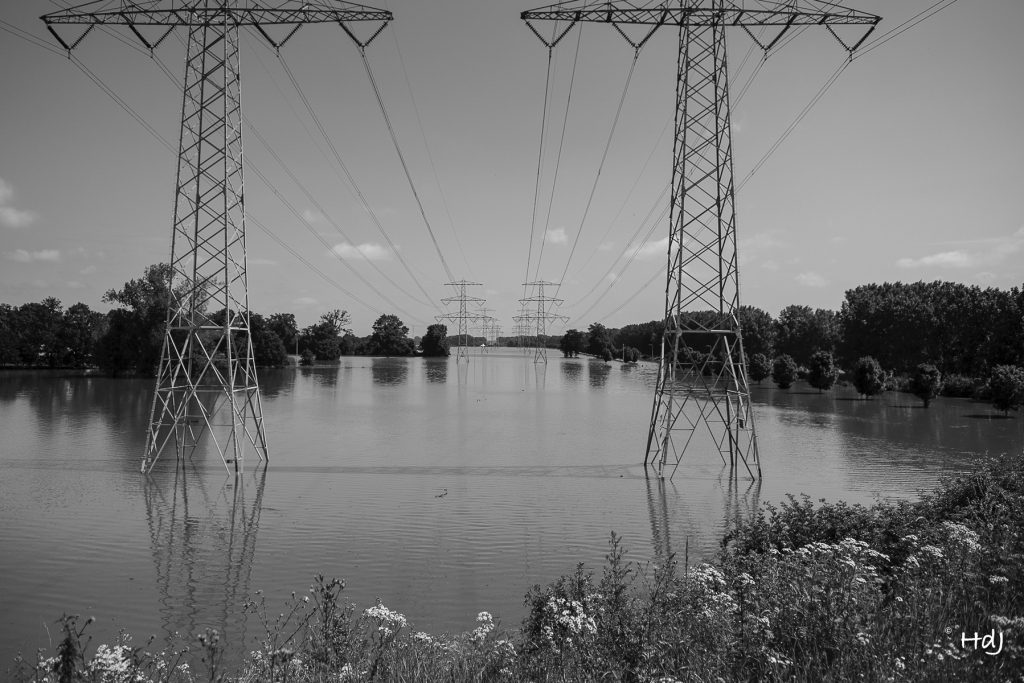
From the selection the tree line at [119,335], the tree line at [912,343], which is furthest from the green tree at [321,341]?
the tree line at [912,343]

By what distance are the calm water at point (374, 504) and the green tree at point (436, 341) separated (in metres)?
132

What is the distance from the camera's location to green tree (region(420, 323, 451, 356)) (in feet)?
572

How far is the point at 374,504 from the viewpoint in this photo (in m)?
19.1

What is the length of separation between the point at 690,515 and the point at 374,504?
329 inches

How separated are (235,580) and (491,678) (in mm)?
8370

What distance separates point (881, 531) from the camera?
35.6 ft

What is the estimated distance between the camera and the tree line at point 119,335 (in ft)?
246

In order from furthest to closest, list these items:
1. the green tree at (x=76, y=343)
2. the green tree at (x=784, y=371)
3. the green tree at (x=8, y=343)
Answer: the green tree at (x=76, y=343)
the green tree at (x=8, y=343)
the green tree at (x=784, y=371)

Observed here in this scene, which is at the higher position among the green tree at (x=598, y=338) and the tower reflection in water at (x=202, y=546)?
the green tree at (x=598, y=338)

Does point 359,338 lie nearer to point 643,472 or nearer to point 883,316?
point 883,316

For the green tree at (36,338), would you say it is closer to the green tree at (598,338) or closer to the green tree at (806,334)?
the green tree at (806,334)

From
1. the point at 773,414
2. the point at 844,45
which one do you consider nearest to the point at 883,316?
the point at 773,414

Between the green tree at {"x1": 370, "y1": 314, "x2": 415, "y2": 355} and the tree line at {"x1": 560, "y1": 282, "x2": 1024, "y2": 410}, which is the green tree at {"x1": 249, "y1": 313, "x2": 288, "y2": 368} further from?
the green tree at {"x1": 370, "y1": 314, "x2": 415, "y2": 355}

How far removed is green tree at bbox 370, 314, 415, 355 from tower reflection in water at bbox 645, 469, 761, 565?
160m
